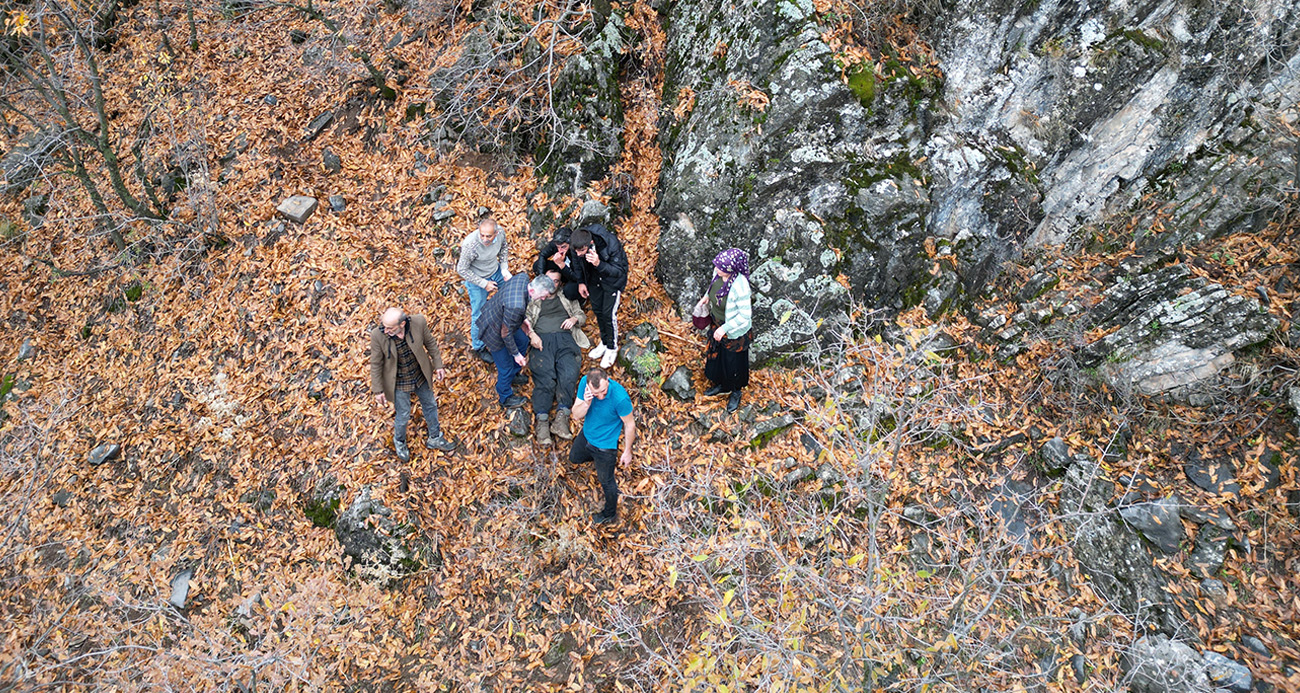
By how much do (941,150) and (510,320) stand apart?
5.28m

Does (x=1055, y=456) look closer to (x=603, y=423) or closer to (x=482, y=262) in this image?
(x=603, y=423)

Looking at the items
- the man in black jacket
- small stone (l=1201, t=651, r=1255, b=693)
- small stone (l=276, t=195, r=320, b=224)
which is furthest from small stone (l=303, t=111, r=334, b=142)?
small stone (l=1201, t=651, r=1255, b=693)

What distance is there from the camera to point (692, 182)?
7137mm

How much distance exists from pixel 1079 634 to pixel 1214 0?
6.33m

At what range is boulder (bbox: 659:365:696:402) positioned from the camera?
6.84 m

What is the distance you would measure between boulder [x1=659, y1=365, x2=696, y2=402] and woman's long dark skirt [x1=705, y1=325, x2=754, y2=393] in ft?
1.18

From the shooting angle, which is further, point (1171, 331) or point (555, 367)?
point (555, 367)

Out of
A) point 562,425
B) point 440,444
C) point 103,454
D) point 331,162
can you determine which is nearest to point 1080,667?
point 562,425

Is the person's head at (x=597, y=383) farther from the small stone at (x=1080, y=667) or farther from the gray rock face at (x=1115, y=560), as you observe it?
the small stone at (x=1080, y=667)

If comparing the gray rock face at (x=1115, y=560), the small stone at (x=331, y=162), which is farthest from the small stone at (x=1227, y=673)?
the small stone at (x=331, y=162)

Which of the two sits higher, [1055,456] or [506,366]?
[1055,456]

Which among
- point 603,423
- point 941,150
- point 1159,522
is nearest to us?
point 1159,522

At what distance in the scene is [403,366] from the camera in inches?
234

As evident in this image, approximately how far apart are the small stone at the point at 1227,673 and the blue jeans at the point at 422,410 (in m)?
7.14
